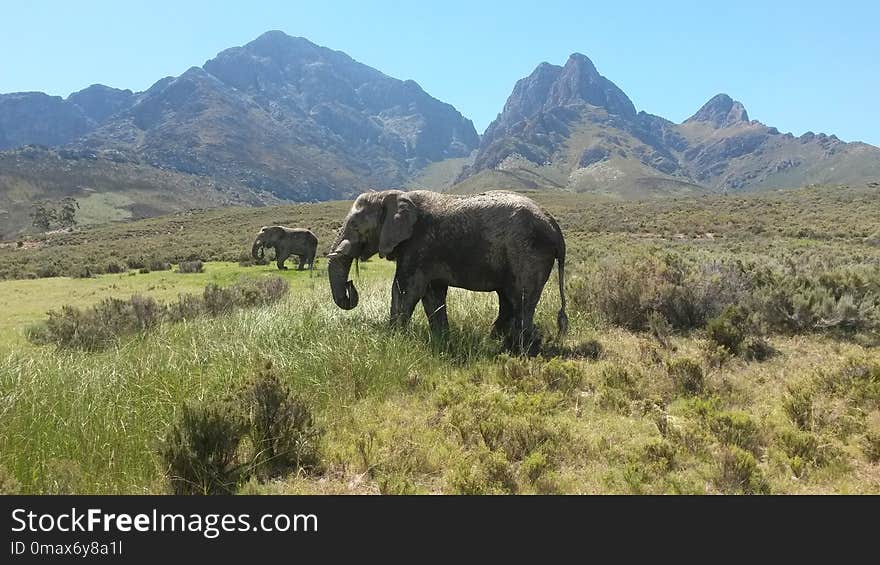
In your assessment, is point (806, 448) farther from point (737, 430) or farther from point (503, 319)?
point (503, 319)

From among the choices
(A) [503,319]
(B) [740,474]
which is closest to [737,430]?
(B) [740,474]

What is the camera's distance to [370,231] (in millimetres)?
8383

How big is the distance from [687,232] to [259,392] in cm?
3882

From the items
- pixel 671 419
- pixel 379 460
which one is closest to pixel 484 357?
pixel 671 419

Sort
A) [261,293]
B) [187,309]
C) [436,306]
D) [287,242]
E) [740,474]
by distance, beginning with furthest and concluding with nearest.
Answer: [287,242], [261,293], [187,309], [436,306], [740,474]

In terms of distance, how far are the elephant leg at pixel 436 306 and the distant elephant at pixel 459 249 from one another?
2 centimetres

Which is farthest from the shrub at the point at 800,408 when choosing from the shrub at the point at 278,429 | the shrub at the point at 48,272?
the shrub at the point at 48,272

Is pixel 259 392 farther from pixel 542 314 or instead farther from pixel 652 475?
pixel 542 314

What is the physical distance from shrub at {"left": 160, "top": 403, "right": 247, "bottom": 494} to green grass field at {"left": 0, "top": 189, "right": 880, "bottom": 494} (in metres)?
0.23

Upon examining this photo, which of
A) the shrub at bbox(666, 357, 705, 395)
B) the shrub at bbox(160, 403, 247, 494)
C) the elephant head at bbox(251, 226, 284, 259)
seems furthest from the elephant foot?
the elephant head at bbox(251, 226, 284, 259)

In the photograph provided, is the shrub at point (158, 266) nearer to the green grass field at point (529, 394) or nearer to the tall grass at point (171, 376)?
the green grass field at point (529, 394)

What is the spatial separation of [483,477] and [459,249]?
14.0ft

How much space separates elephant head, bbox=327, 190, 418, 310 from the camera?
7.90m

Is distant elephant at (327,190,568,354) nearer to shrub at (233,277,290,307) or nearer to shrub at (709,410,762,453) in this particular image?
shrub at (709,410,762,453)
